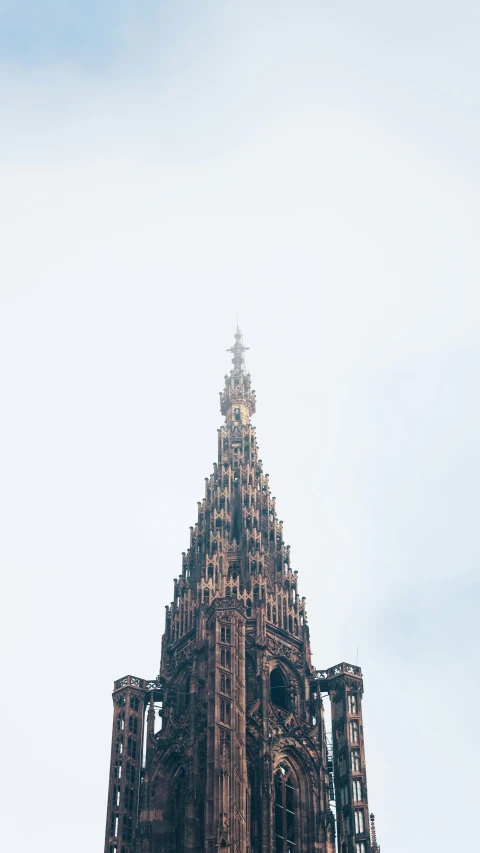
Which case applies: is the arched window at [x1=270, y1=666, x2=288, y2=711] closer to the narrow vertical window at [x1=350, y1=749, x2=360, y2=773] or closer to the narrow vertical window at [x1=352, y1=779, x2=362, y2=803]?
the narrow vertical window at [x1=350, y1=749, x2=360, y2=773]

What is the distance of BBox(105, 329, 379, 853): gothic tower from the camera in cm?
9981

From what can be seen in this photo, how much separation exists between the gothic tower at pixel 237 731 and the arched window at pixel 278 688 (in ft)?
0.28

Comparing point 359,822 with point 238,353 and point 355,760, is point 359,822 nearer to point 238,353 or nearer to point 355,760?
point 355,760

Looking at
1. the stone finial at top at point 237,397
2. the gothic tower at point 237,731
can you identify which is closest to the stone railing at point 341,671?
the gothic tower at point 237,731

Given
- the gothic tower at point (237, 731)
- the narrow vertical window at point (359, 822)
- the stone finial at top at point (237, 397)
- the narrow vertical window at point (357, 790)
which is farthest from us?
the stone finial at top at point (237, 397)

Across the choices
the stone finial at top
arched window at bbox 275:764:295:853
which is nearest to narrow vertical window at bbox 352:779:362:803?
arched window at bbox 275:764:295:853

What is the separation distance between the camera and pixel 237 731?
327ft

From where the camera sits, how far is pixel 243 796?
3824 inches

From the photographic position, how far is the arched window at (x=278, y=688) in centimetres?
11025

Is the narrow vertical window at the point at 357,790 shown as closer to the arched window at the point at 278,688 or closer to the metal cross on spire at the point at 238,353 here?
the arched window at the point at 278,688

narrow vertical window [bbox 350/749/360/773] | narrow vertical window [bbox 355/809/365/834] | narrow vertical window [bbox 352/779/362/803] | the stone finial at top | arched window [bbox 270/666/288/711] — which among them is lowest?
narrow vertical window [bbox 355/809/365/834]

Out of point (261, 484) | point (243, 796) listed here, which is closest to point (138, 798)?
point (243, 796)

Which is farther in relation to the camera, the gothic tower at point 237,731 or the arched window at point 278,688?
the arched window at point 278,688

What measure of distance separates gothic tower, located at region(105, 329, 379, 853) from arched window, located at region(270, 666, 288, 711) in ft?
0.28
